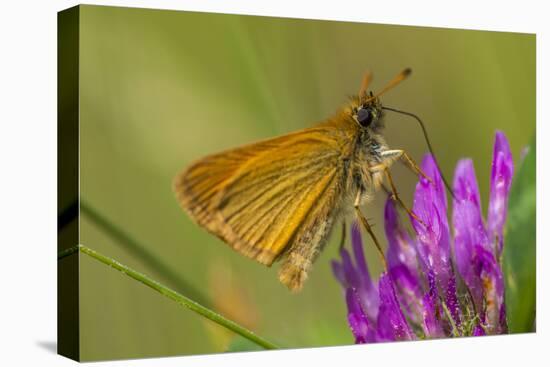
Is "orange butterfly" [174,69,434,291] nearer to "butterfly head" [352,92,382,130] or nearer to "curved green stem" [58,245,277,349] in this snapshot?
"butterfly head" [352,92,382,130]

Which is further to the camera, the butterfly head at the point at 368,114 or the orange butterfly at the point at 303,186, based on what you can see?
the butterfly head at the point at 368,114

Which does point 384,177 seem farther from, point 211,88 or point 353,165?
point 211,88

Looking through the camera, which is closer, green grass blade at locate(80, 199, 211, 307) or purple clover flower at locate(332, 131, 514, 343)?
purple clover flower at locate(332, 131, 514, 343)

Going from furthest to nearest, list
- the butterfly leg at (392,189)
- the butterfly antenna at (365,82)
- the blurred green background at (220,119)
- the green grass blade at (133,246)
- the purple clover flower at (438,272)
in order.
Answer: the butterfly antenna at (365,82) → the blurred green background at (220,119) → the green grass blade at (133,246) → the butterfly leg at (392,189) → the purple clover flower at (438,272)

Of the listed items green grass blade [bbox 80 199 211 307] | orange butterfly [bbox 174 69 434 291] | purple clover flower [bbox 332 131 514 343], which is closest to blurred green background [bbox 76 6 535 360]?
green grass blade [bbox 80 199 211 307]

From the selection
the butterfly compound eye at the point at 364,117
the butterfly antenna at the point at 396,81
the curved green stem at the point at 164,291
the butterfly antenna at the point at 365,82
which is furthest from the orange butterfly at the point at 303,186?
the curved green stem at the point at 164,291

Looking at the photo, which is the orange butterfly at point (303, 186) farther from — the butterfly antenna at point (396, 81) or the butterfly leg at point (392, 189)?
the butterfly antenna at point (396, 81)
